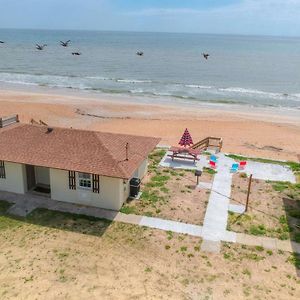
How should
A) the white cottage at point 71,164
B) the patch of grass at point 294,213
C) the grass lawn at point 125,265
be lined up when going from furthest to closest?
the patch of grass at point 294,213, the white cottage at point 71,164, the grass lawn at point 125,265

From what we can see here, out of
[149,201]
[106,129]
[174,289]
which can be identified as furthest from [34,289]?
[106,129]

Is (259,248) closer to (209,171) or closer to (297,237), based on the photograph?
(297,237)

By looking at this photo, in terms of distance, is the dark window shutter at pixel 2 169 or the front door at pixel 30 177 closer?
the dark window shutter at pixel 2 169

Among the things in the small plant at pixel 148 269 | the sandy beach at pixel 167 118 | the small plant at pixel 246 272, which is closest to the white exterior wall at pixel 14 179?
the small plant at pixel 148 269

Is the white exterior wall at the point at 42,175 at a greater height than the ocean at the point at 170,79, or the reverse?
the white exterior wall at the point at 42,175

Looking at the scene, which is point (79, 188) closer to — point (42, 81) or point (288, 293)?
point (288, 293)

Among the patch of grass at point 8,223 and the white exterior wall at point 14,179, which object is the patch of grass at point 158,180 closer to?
the white exterior wall at point 14,179

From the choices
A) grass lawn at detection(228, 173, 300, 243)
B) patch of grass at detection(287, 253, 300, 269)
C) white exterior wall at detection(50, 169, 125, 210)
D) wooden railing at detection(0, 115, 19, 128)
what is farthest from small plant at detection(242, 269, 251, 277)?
wooden railing at detection(0, 115, 19, 128)

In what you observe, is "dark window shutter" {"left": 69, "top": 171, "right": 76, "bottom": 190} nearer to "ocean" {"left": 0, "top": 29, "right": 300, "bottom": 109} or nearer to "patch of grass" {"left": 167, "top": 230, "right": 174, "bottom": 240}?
"patch of grass" {"left": 167, "top": 230, "right": 174, "bottom": 240}
